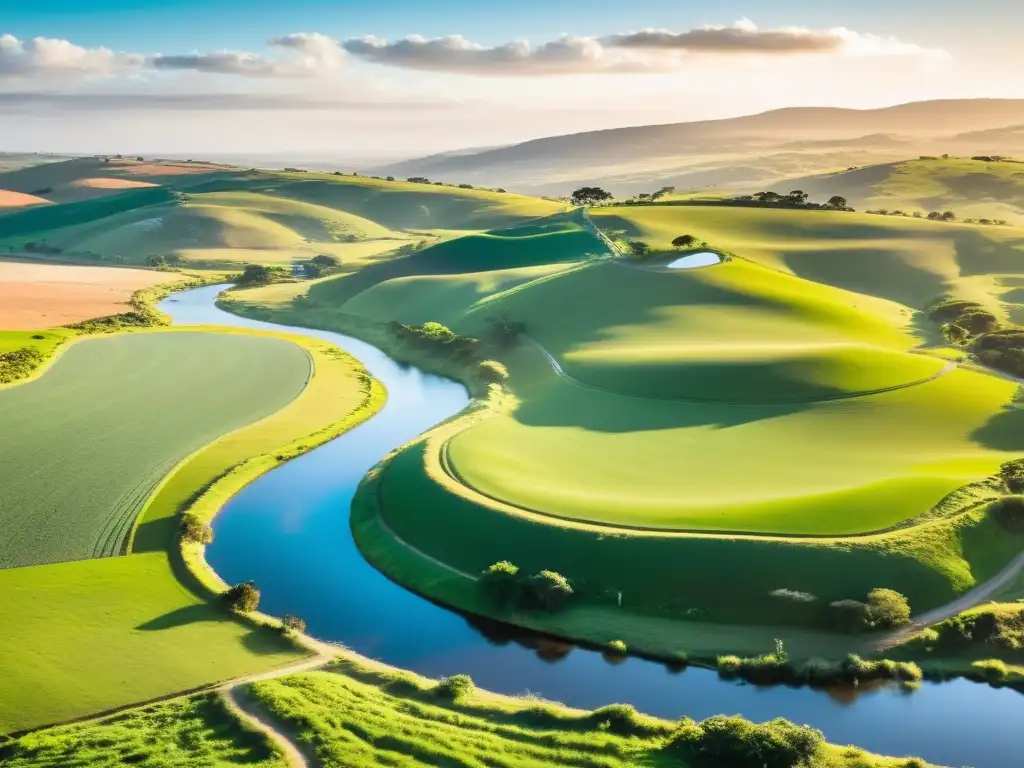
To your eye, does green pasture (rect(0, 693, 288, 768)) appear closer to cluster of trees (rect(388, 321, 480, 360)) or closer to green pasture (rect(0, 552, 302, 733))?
green pasture (rect(0, 552, 302, 733))

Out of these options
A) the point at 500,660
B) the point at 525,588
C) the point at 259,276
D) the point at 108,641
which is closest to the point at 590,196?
the point at 259,276

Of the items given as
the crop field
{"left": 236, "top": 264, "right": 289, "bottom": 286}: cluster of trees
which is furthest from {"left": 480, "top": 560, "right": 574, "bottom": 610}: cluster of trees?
{"left": 236, "top": 264, "right": 289, "bottom": 286}: cluster of trees

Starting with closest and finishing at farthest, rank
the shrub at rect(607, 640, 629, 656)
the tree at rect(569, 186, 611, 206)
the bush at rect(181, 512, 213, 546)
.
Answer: the shrub at rect(607, 640, 629, 656), the bush at rect(181, 512, 213, 546), the tree at rect(569, 186, 611, 206)

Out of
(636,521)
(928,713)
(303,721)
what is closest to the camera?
(303,721)

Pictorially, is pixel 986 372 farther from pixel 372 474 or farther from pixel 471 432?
pixel 372 474

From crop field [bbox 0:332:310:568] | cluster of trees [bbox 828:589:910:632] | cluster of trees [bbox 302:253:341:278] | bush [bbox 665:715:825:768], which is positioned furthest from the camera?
cluster of trees [bbox 302:253:341:278]

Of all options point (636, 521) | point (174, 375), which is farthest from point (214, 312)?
point (636, 521)

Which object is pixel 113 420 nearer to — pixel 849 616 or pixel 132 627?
pixel 132 627
